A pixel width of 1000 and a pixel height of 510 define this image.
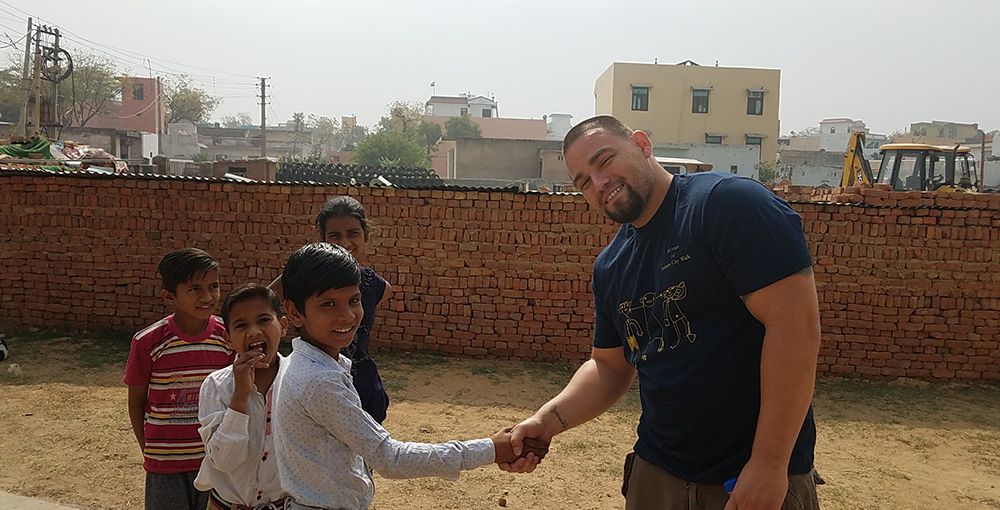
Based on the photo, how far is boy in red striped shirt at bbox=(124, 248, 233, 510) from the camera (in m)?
2.76

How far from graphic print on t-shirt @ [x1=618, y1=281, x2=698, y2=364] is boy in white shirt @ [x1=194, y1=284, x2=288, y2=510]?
114 cm

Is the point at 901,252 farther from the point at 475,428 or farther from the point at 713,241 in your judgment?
the point at 713,241

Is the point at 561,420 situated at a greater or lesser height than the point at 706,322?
lesser

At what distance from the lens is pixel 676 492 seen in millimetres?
2053

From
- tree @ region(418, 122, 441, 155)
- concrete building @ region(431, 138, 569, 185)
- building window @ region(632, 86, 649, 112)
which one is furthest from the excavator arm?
tree @ region(418, 122, 441, 155)

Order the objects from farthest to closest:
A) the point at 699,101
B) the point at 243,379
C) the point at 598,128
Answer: the point at 699,101 < the point at 243,379 < the point at 598,128

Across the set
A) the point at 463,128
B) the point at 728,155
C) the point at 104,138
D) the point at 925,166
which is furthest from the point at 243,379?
the point at 463,128

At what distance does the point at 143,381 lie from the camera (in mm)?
2787

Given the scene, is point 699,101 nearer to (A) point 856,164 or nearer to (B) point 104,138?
(A) point 856,164

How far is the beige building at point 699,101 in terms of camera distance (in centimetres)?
4394

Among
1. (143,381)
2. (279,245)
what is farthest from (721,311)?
(279,245)

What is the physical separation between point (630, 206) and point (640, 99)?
145 feet

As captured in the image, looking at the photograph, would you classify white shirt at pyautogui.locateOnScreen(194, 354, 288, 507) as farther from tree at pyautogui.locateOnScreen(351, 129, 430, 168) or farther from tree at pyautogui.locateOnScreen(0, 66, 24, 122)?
tree at pyautogui.locateOnScreen(0, 66, 24, 122)

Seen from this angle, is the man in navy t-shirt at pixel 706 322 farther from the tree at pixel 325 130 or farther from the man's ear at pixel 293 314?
the tree at pixel 325 130
